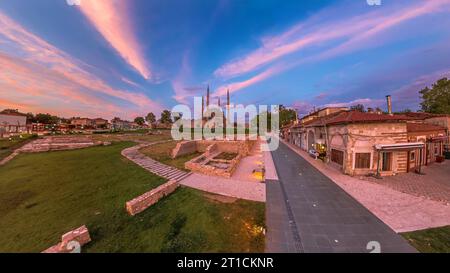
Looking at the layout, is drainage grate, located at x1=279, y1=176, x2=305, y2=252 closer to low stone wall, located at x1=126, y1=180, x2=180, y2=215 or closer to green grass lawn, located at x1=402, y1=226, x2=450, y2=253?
green grass lawn, located at x1=402, y1=226, x2=450, y2=253

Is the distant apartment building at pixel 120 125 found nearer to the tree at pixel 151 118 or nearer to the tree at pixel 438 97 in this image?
the tree at pixel 151 118

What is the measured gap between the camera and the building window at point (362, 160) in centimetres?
1356

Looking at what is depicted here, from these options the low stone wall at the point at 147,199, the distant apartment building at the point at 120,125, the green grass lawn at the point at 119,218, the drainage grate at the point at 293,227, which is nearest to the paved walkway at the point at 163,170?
the green grass lawn at the point at 119,218

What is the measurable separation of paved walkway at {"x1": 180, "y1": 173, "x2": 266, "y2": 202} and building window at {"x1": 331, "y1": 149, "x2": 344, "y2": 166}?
28.7 feet

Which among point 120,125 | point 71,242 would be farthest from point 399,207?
point 120,125

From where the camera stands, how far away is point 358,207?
8461 millimetres

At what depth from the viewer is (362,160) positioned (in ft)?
44.8

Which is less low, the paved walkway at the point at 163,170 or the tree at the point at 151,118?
the tree at the point at 151,118

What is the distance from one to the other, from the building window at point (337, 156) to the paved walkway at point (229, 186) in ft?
28.7

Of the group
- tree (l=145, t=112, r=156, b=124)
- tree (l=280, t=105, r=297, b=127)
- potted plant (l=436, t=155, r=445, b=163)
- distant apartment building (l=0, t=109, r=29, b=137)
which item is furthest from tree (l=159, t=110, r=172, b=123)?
potted plant (l=436, t=155, r=445, b=163)

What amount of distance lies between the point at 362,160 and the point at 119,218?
17.4 metres

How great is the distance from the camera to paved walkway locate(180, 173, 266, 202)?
10.0 metres
